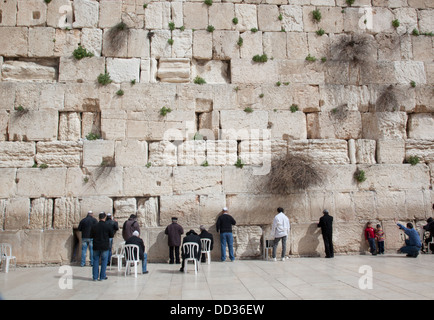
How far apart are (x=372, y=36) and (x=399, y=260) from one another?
20.7ft

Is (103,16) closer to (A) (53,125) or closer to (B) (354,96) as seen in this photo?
(A) (53,125)

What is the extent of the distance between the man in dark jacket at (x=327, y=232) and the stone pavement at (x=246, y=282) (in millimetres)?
525

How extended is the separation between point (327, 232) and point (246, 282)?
3532 millimetres

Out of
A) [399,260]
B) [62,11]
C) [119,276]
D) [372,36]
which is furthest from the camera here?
[372,36]

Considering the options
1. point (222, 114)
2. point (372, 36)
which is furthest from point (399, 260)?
point (372, 36)

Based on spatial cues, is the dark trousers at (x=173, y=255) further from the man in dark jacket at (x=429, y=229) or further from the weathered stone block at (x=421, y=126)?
the weathered stone block at (x=421, y=126)

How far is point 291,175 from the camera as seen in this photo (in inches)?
353

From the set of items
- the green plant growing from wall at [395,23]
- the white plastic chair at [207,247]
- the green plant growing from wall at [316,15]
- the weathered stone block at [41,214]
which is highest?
the green plant growing from wall at [316,15]

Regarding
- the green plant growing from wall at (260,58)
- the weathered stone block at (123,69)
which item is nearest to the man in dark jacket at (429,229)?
the green plant growing from wall at (260,58)

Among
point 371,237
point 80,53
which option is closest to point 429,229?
point 371,237

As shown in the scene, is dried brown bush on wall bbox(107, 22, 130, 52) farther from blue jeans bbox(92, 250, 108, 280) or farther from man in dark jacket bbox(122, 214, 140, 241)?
blue jeans bbox(92, 250, 108, 280)

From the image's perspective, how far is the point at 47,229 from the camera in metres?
8.49

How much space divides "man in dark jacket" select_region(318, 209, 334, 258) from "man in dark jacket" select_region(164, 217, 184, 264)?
334 centimetres

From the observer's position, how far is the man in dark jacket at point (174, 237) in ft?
26.7
